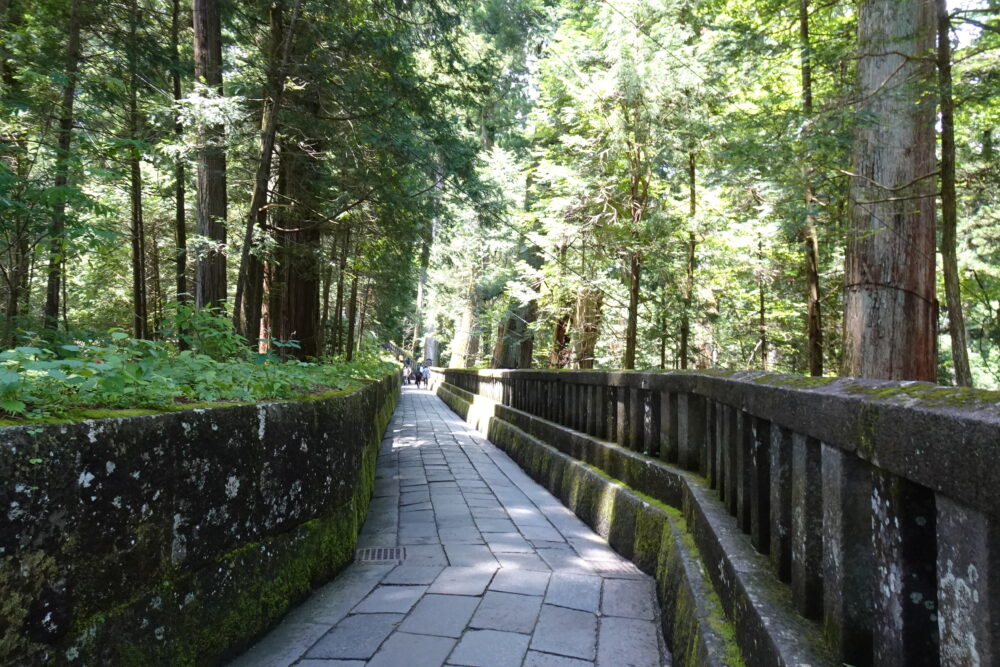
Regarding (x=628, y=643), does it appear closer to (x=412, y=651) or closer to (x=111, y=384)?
(x=412, y=651)

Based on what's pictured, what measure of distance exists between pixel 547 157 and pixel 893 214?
1130cm

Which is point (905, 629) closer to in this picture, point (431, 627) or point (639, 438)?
point (431, 627)

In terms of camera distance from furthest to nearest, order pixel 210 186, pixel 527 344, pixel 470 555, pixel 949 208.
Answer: pixel 527 344
pixel 210 186
pixel 949 208
pixel 470 555

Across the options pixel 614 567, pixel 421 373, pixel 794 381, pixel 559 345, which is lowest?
pixel 421 373

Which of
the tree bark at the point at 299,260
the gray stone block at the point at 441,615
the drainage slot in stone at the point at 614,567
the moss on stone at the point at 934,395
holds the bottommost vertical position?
the drainage slot in stone at the point at 614,567

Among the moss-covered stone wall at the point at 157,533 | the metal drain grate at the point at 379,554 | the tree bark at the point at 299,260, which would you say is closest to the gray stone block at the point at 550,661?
the moss-covered stone wall at the point at 157,533

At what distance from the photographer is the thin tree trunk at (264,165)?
7.40 metres

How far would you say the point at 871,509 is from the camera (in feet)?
4.73

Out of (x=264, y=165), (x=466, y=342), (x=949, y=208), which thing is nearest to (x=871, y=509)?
(x=949, y=208)

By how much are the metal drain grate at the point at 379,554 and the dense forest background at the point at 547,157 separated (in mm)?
1666

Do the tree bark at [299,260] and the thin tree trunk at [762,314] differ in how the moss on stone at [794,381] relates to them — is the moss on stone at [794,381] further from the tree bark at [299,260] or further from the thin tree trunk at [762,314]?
the thin tree trunk at [762,314]

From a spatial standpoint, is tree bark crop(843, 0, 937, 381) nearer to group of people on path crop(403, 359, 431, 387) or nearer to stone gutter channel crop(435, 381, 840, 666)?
stone gutter channel crop(435, 381, 840, 666)

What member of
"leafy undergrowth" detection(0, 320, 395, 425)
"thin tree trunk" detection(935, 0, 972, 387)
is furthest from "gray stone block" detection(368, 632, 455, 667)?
"thin tree trunk" detection(935, 0, 972, 387)

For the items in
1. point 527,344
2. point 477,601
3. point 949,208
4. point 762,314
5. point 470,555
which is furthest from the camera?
point 527,344
